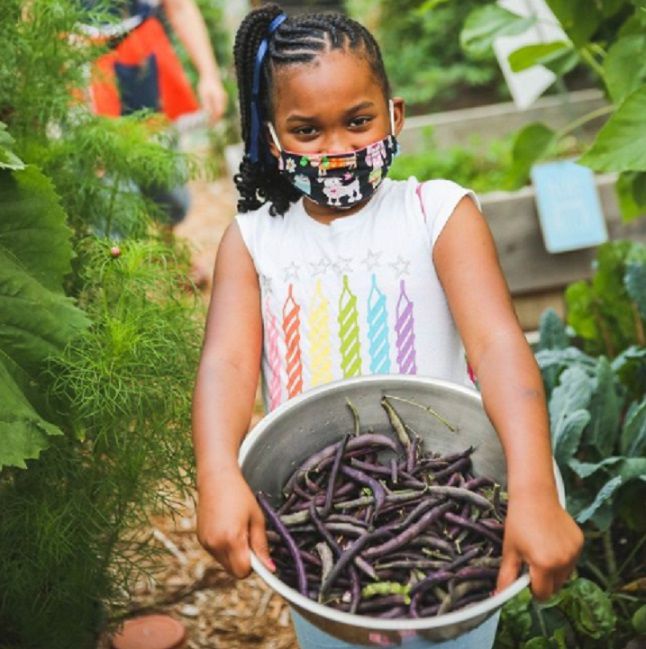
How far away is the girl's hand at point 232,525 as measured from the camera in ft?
5.28

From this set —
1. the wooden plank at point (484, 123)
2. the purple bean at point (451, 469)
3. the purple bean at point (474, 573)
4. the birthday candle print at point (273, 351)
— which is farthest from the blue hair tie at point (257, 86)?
the wooden plank at point (484, 123)

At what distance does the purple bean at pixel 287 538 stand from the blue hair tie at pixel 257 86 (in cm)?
76

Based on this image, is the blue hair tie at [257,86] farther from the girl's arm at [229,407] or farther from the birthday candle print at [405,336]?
the birthday candle print at [405,336]

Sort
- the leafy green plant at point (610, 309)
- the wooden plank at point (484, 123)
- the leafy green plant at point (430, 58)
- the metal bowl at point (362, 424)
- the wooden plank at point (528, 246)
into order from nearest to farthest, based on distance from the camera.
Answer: the metal bowl at point (362, 424)
the leafy green plant at point (610, 309)
the wooden plank at point (528, 246)
the wooden plank at point (484, 123)
the leafy green plant at point (430, 58)

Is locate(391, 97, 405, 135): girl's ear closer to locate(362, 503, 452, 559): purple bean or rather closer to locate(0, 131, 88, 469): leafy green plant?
locate(0, 131, 88, 469): leafy green plant

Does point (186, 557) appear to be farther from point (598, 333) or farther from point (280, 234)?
point (598, 333)

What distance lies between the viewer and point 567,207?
12.4 feet

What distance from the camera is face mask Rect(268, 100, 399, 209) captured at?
1873mm

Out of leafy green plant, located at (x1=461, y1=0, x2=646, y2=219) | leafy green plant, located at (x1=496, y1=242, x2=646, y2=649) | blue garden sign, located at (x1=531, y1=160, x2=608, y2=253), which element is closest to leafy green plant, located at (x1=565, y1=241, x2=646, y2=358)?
leafy green plant, located at (x1=496, y1=242, x2=646, y2=649)

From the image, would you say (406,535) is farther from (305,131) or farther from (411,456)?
(305,131)

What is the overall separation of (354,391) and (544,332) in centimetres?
123

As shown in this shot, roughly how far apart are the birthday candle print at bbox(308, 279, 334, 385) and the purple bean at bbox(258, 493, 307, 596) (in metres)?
0.34

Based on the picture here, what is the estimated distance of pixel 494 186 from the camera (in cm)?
454

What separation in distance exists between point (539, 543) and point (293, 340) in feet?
2.38
